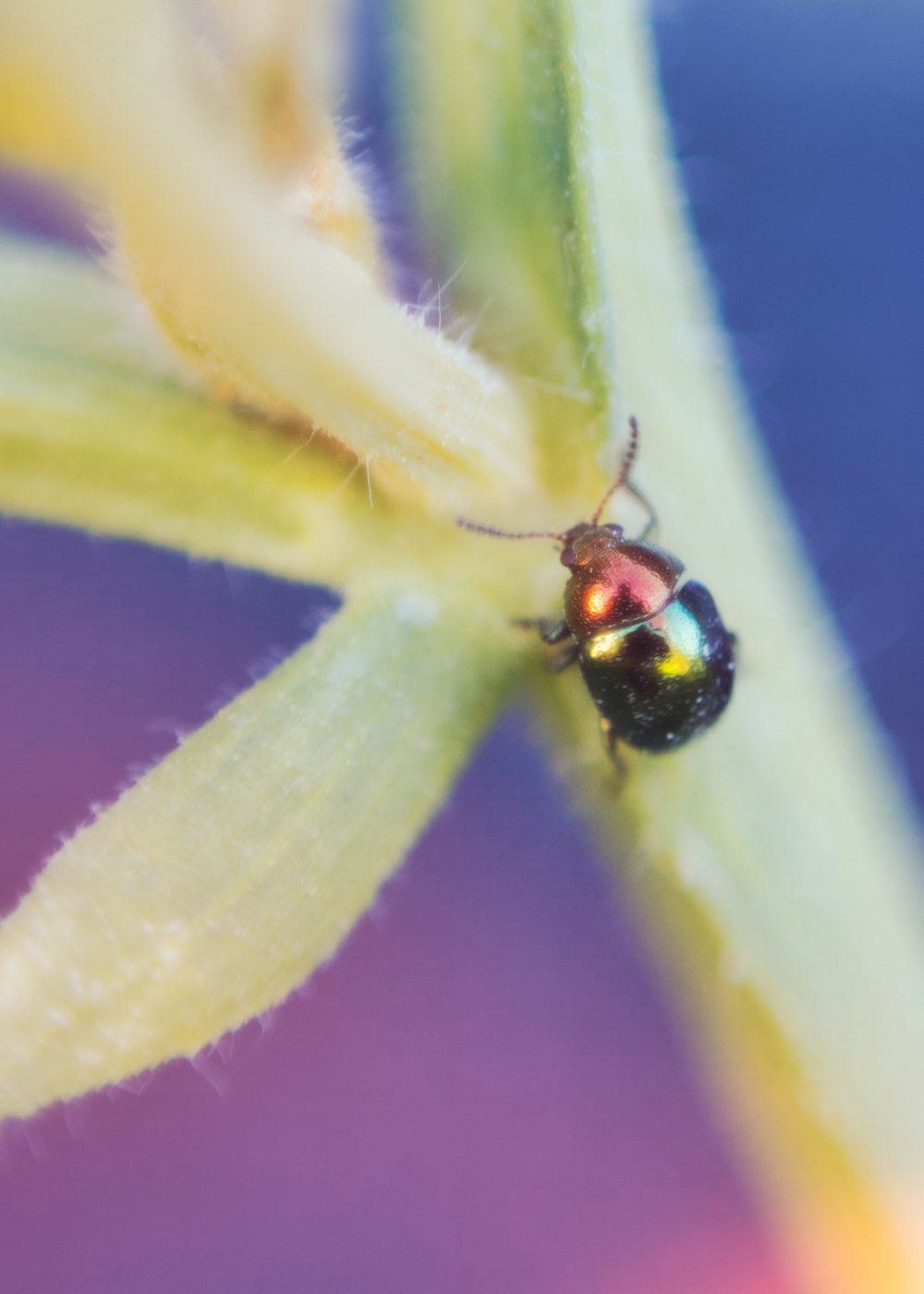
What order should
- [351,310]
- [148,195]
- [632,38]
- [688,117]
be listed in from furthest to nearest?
[688,117] → [632,38] → [351,310] → [148,195]

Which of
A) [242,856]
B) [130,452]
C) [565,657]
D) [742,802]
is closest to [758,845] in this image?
[742,802]

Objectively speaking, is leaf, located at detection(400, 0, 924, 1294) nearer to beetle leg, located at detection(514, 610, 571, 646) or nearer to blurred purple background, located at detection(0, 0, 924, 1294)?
beetle leg, located at detection(514, 610, 571, 646)

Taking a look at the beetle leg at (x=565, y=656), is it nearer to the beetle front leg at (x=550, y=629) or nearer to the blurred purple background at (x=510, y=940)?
the beetle front leg at (x=550, y=629)

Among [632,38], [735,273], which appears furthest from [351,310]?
[735,273]

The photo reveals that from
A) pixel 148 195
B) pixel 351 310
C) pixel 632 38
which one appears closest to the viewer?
pixel 148 195

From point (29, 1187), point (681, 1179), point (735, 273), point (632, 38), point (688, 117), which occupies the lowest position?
point (681, 1179)

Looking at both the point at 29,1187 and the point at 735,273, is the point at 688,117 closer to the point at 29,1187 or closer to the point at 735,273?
the point at 735,273

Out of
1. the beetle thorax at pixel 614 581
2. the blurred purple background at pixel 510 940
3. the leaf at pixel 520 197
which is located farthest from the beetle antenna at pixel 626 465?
the blurred purple background at pixel 510 940
